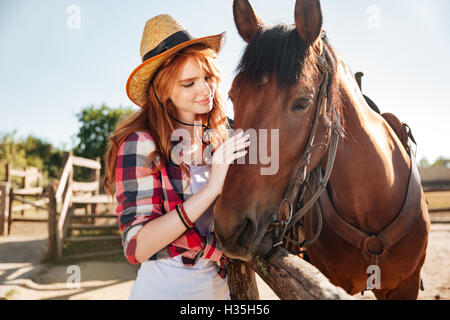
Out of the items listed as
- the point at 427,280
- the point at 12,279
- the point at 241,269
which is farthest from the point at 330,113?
the point at 12,279

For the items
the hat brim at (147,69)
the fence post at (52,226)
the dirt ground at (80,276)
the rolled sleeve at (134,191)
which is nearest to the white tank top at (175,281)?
the rolled sleeve at (134,191)

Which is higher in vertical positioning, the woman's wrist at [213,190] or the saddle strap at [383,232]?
the woman's wrist at [213,190]

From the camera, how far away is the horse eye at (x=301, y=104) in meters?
1.43

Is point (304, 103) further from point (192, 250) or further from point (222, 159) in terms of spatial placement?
point (192, 250)

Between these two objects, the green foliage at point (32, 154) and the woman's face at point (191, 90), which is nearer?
the woman's face at point (191, 90)

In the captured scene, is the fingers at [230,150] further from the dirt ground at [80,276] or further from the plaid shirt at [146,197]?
the dirt ground at [80,276]

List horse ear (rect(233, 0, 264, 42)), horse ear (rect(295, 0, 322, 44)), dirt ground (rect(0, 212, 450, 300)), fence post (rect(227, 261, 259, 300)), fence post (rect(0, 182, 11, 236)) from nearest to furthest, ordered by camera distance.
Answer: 1. horse ear (rect(295, 0, 322, 44))
2. horse ear (rect(233, 0, 264, 42))
3. fence post (rect(227, 261, 259, 300))
4. dirt ground (rect(0, 212, 450, 300))
5. fence post (rect(0, 182, 11, 236))

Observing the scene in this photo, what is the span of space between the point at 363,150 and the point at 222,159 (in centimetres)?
104

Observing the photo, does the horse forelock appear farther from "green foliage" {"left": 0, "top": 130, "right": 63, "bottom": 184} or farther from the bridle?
"green foliage" {"left": 0, "top": 130, "right": 63, "bottom": 184}

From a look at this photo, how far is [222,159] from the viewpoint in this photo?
49.3 inches

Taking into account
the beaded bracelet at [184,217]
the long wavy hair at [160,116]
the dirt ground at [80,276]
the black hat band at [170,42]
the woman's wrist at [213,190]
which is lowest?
the dirt ground at [80,276]

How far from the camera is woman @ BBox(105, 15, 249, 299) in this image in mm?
1173

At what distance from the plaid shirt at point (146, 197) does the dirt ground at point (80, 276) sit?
11.1 feet

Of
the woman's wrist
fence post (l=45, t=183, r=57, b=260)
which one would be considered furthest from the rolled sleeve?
fence post (l=45, t=183, r=57, b=260)
